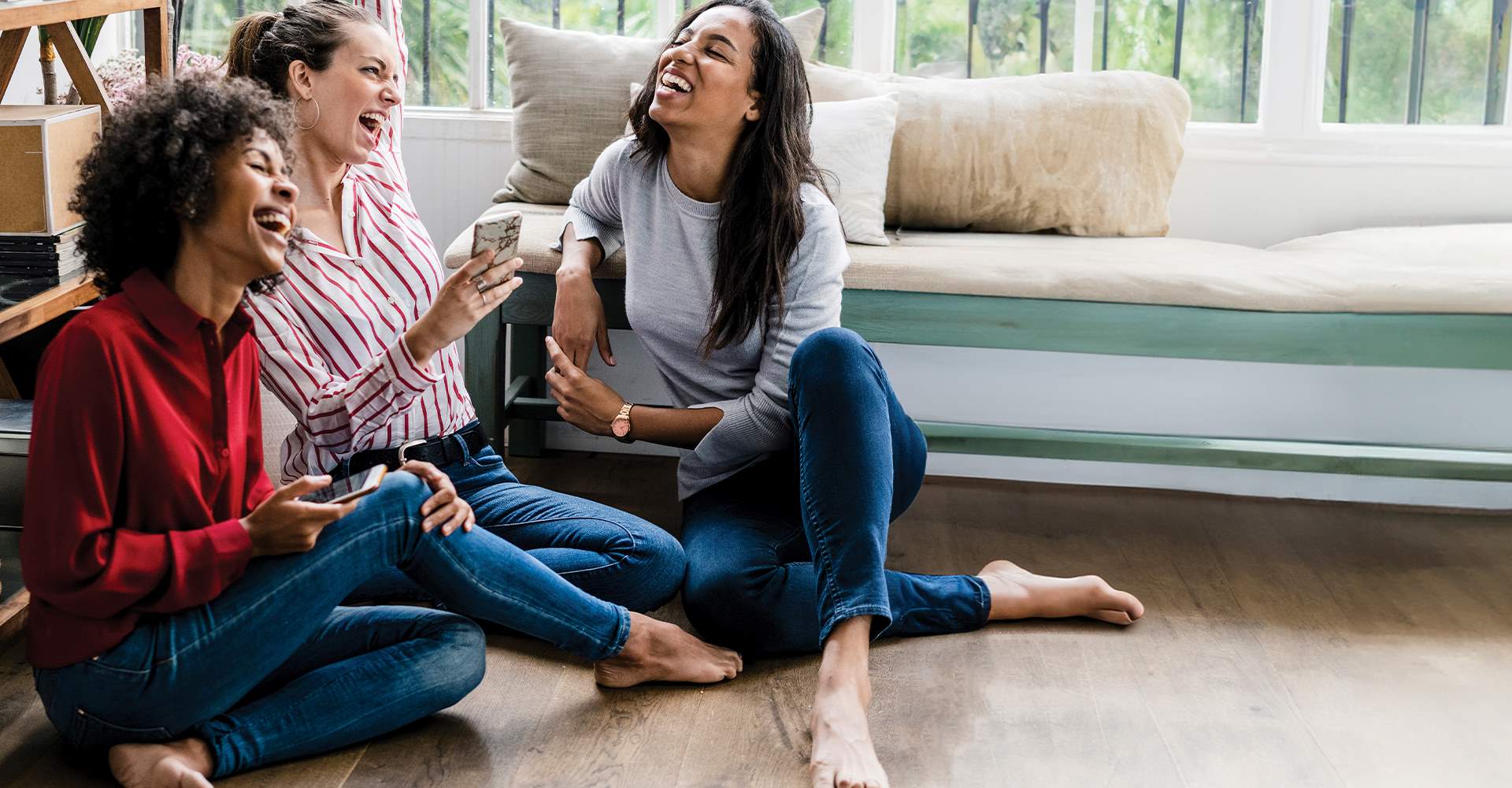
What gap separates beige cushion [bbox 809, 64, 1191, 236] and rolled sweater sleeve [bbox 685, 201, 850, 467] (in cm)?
80


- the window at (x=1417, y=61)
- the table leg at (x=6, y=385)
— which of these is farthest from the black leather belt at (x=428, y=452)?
the window at (x=1417, y=61)

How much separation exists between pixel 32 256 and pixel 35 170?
0.13 m

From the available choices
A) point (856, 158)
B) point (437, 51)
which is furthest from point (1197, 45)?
point (437, 51)

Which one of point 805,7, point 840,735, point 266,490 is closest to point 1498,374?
point 805,7

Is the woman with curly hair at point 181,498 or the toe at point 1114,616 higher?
the woman with curly hair at point 181,498

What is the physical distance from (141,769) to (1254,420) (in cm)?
241

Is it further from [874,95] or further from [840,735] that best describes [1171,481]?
[840,735]

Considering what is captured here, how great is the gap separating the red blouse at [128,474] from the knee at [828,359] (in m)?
0.78

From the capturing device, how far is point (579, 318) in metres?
2.33

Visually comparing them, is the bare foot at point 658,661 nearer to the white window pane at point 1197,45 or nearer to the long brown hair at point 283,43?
the long brown hair at point 283,43

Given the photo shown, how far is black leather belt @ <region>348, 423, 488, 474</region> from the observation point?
201cm

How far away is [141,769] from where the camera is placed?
5.29ft

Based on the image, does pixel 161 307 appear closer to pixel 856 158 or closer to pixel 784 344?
pixel 784 344

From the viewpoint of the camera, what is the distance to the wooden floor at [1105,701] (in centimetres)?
180
